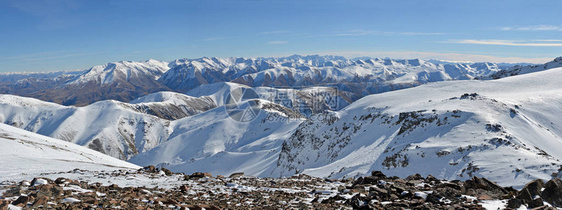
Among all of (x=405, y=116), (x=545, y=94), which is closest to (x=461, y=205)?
(x=405, y=116)

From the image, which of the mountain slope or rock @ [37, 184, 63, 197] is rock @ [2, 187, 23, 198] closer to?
rock @ [37, 184, 63, 197]

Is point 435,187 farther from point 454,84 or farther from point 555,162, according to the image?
point 454,84

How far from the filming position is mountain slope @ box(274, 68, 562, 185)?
77.0 ft

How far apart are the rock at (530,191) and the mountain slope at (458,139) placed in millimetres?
10666

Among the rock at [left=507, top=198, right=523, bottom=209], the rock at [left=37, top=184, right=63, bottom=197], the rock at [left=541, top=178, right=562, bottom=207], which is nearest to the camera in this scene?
the rock at [left=37, top=184, right=63, bottom=197]

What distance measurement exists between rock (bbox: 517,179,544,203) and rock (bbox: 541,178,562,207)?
22 cm

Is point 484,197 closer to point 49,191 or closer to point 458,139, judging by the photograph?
point 49,191

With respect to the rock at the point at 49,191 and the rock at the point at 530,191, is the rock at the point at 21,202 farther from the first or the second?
the rock at the point at 530,191

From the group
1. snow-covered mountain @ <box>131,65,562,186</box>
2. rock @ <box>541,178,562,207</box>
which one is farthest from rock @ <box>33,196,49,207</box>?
snow-covered mountain @ <box>131,65,562,186</box>

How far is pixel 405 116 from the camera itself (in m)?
43.1

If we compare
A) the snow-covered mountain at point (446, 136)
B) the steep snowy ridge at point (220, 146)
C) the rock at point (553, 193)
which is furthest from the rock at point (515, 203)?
the steep snowy ridge at point (220, 146)

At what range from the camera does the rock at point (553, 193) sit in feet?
35.3

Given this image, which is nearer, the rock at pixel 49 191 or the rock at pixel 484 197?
the rock at pixel 49 191

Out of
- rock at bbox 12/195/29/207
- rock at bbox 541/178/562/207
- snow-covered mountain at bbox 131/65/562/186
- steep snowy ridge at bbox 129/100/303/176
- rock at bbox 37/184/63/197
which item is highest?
rock at bbox 12/195/29/207
